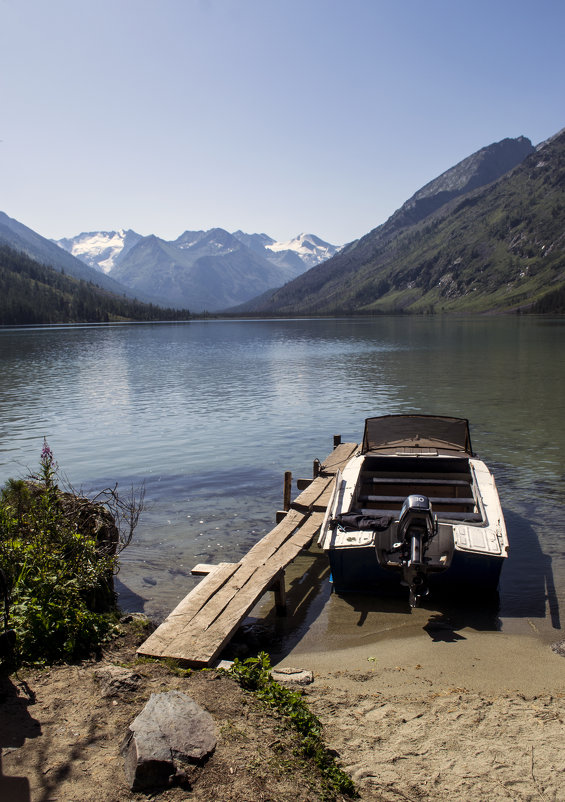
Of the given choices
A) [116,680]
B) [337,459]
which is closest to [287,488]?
[337,459]

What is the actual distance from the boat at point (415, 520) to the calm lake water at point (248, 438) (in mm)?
965

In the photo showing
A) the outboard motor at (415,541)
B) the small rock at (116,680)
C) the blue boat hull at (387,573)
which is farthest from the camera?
the blue boat hull at (387,573)

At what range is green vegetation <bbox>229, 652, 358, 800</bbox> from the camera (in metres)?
5.86

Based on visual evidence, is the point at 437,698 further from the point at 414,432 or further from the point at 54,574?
the point at 414,432

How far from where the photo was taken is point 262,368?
6538 cm

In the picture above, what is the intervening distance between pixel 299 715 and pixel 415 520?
199 inches

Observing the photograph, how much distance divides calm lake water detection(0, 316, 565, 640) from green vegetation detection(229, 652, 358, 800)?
4.28 meters

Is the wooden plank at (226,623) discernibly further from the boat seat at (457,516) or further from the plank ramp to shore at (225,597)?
the boat seat at (457,516)

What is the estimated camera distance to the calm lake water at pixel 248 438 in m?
14.0

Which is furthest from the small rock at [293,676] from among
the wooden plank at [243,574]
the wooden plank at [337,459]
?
the wooden plank at [337,459]

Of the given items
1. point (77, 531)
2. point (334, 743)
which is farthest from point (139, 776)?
point (77, 531)

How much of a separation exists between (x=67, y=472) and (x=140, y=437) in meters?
6.88

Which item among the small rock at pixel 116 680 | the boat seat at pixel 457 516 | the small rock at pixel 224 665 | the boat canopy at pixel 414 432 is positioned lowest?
the small rock at pixel 224 665

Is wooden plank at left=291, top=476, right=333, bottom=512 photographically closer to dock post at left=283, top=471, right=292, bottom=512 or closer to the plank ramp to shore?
the plank ramp to shore
